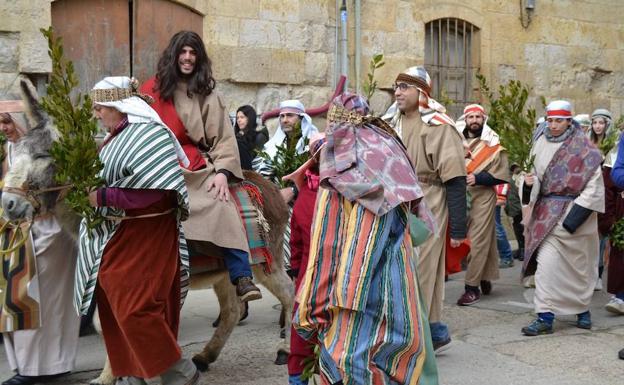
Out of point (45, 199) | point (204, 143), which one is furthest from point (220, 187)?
point (45, 199)

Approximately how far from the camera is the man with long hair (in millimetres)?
5508

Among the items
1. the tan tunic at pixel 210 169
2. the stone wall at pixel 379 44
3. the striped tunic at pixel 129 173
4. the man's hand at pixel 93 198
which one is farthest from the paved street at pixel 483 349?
the stone wall at pixel 379 44

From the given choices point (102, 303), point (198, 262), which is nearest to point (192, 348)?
point (198, 262)

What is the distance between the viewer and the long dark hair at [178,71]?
5582mm

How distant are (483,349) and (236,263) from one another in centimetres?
214

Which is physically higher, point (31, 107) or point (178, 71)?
point (178, 71)

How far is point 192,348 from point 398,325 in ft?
9.27

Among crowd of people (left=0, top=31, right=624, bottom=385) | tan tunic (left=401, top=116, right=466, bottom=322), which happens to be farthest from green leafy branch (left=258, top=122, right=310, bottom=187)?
tan tunic (left=401, top=116, right=466, bottom=322)

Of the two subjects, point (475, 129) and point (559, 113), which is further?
point (475, 129)

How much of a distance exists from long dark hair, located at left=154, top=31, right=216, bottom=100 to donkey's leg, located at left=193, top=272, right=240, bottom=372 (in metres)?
1.26

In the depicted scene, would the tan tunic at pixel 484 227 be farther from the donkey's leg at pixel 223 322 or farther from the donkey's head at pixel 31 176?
the donkey's head at pixel 31 176

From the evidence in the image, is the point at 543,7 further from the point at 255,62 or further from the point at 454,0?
the point at 255,62

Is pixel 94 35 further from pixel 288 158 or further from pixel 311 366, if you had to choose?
pixel 311 366

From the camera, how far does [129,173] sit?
188 inches
